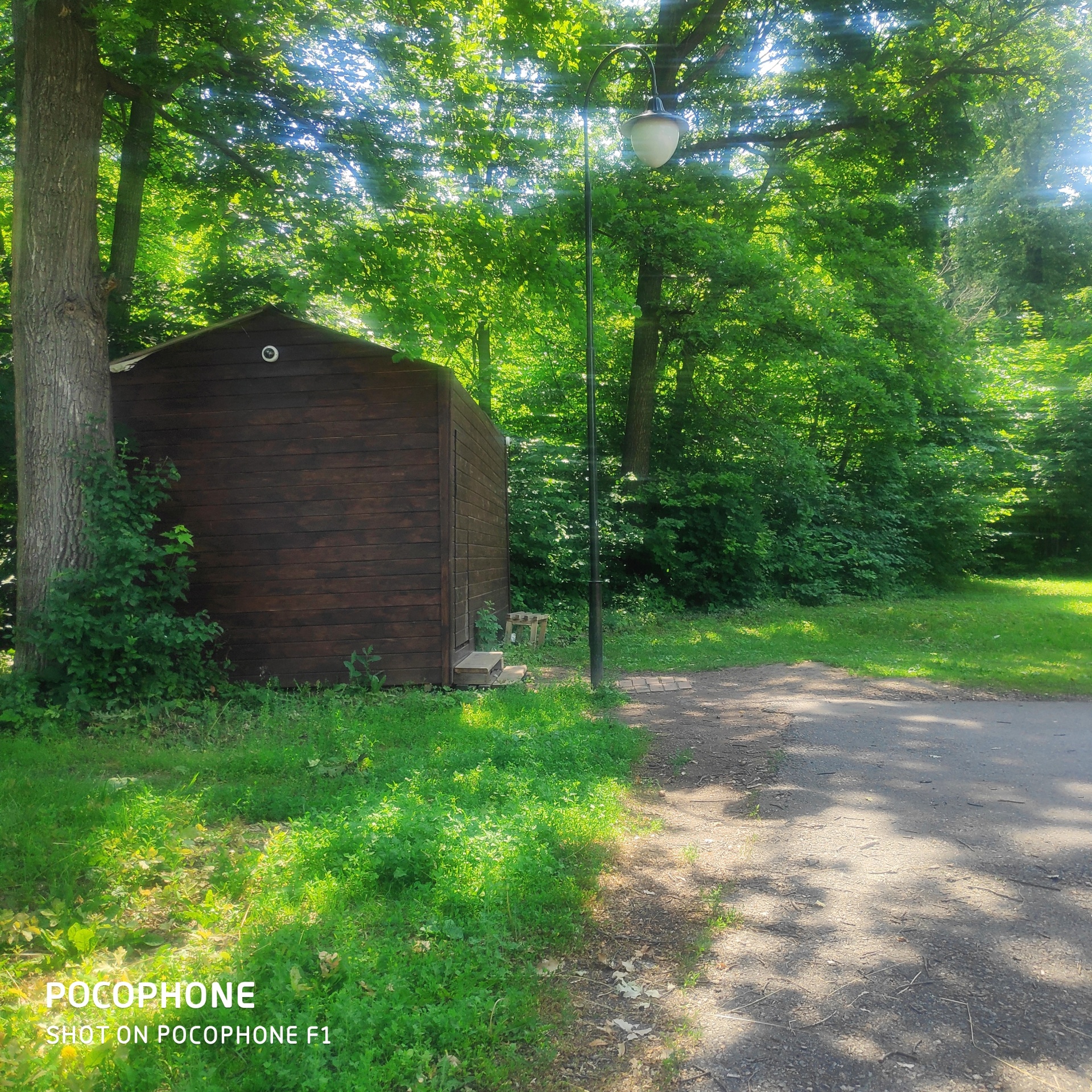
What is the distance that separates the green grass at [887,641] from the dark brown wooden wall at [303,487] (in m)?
3.19

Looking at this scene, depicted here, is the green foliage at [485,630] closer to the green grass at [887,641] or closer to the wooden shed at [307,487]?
the green grass at [887,641]

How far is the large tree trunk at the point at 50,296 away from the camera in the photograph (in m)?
8.27

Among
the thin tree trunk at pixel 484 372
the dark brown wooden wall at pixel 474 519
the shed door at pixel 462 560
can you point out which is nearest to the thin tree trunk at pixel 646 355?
the thin tree trunk at pixel 484 372

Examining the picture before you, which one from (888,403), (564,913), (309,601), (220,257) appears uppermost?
(220,257)

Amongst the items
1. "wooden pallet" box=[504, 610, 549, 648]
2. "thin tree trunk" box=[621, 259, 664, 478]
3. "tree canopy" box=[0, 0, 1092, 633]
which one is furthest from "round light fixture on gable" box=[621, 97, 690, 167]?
"thin tree trunk" box=[621, 259, 664, 478]

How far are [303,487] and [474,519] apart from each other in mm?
2701

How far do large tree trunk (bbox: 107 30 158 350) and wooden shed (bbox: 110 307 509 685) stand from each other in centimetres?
259

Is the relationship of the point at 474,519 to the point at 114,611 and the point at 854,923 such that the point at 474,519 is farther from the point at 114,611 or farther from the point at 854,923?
the point at 854,923

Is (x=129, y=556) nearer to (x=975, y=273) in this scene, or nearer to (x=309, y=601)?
(x=309, y=601)

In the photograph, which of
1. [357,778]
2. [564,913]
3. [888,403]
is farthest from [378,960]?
[888,403]

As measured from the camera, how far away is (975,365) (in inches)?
814

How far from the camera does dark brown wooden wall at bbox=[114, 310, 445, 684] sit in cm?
924

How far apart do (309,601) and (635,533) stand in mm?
9608

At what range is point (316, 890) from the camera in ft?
12.5
